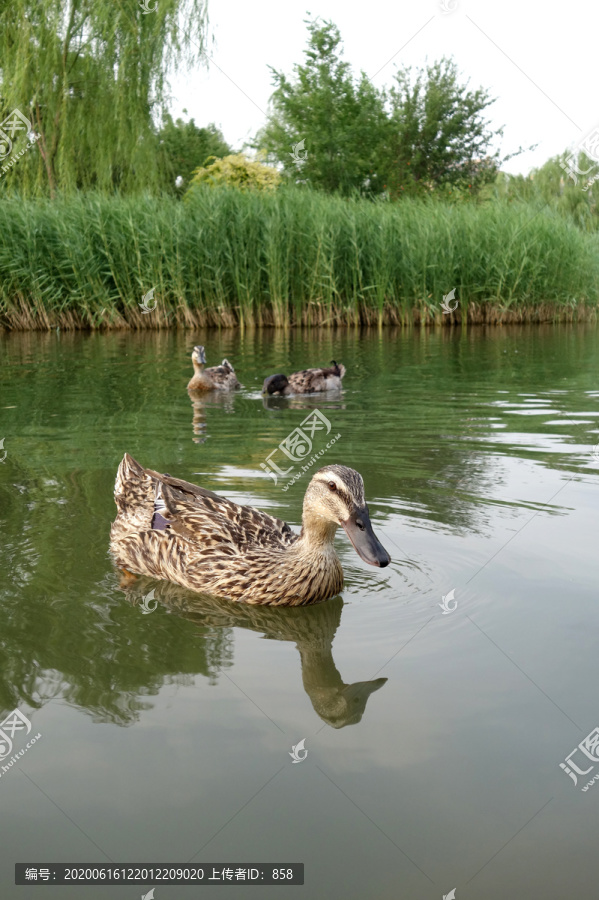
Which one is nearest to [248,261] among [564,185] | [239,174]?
[239,174]

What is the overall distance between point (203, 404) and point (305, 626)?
7.12m

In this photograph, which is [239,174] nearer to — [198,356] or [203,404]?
[198,356]

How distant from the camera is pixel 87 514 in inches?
248

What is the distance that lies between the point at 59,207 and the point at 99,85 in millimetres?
6302

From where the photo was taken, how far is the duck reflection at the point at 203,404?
9.48 metres

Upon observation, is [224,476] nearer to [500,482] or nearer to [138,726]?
[500,482]

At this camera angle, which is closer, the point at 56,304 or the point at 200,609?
the point at 200,609

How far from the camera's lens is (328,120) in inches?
1614

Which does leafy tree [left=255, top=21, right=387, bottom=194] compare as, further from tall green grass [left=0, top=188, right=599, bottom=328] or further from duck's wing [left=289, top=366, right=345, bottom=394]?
duck's wing [left=289, top=366, right=345, bottom=394]

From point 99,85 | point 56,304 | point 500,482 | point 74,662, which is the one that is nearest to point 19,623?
point 74,662

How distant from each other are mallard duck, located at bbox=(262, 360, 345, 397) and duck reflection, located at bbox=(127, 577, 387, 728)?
267 inches

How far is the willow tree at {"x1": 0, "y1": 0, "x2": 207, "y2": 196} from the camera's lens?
24922mm

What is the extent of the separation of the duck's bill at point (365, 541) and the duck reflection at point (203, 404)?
4732 mm

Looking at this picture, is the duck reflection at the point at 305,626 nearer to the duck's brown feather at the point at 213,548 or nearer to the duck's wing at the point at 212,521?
the duck's brown feather at the point at 213,548
